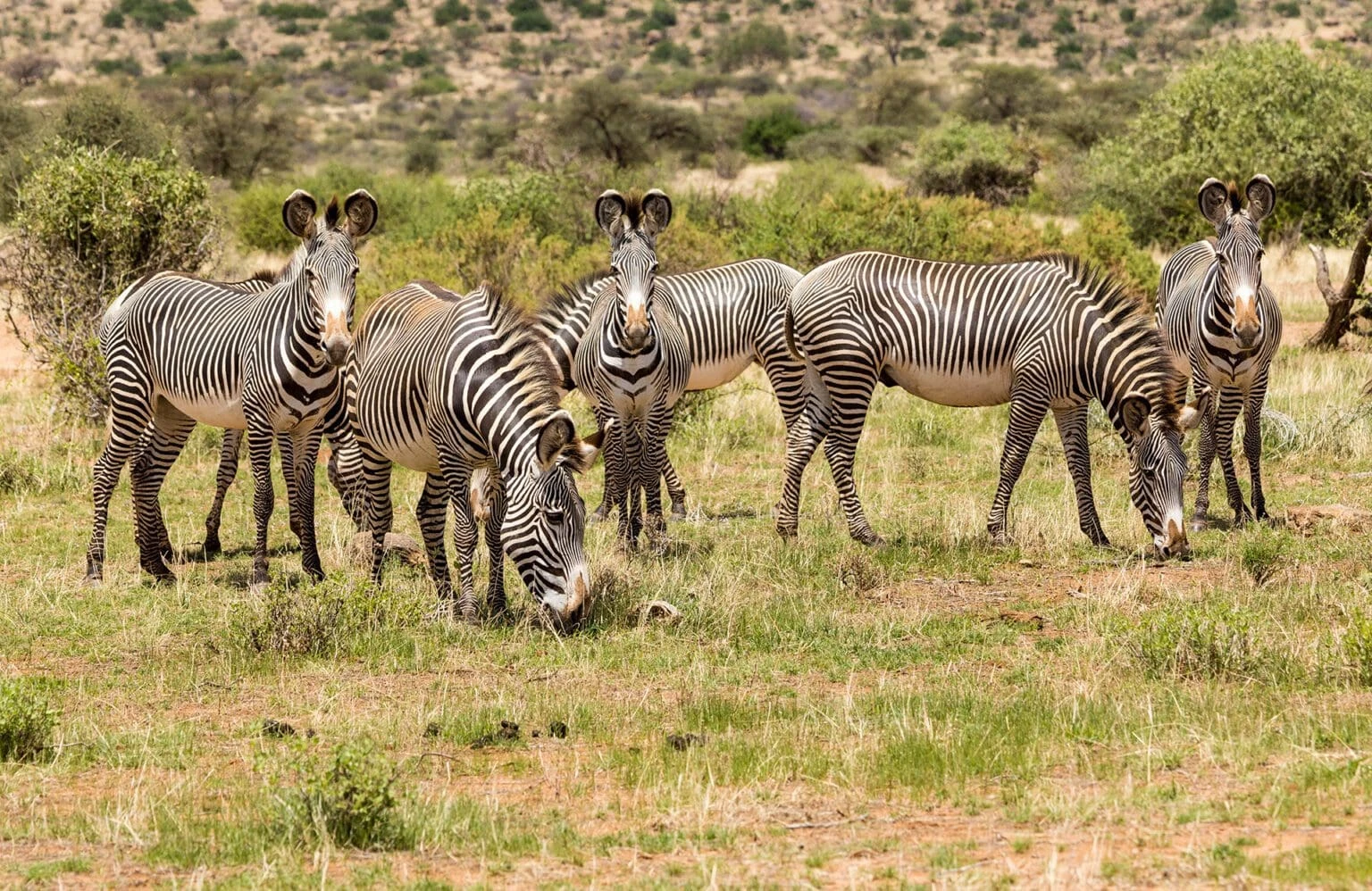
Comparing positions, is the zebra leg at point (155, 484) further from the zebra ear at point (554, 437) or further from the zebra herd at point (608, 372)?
the zebra ear at point (554, 437)

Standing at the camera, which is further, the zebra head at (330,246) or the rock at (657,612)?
the zebra head at (330,246)

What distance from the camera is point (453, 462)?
907 cm

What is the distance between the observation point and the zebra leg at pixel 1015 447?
449 inches

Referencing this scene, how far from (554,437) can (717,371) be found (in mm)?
5616

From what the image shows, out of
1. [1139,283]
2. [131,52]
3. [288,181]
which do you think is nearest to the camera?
[1139,283]

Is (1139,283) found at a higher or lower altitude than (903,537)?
higher

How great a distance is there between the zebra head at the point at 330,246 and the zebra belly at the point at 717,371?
172 inches

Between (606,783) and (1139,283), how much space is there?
710 inches

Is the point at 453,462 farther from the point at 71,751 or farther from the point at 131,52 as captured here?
the point at 131,52

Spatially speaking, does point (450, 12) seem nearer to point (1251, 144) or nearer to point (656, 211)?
point (1251, 144)

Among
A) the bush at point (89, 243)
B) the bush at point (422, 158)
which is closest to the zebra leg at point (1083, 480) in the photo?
the bush at point (89, 243)

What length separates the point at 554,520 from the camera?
8.27m

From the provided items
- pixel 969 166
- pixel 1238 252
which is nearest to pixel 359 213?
pixel 1238 252

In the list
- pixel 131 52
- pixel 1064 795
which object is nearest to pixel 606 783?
pixel 1064 795
